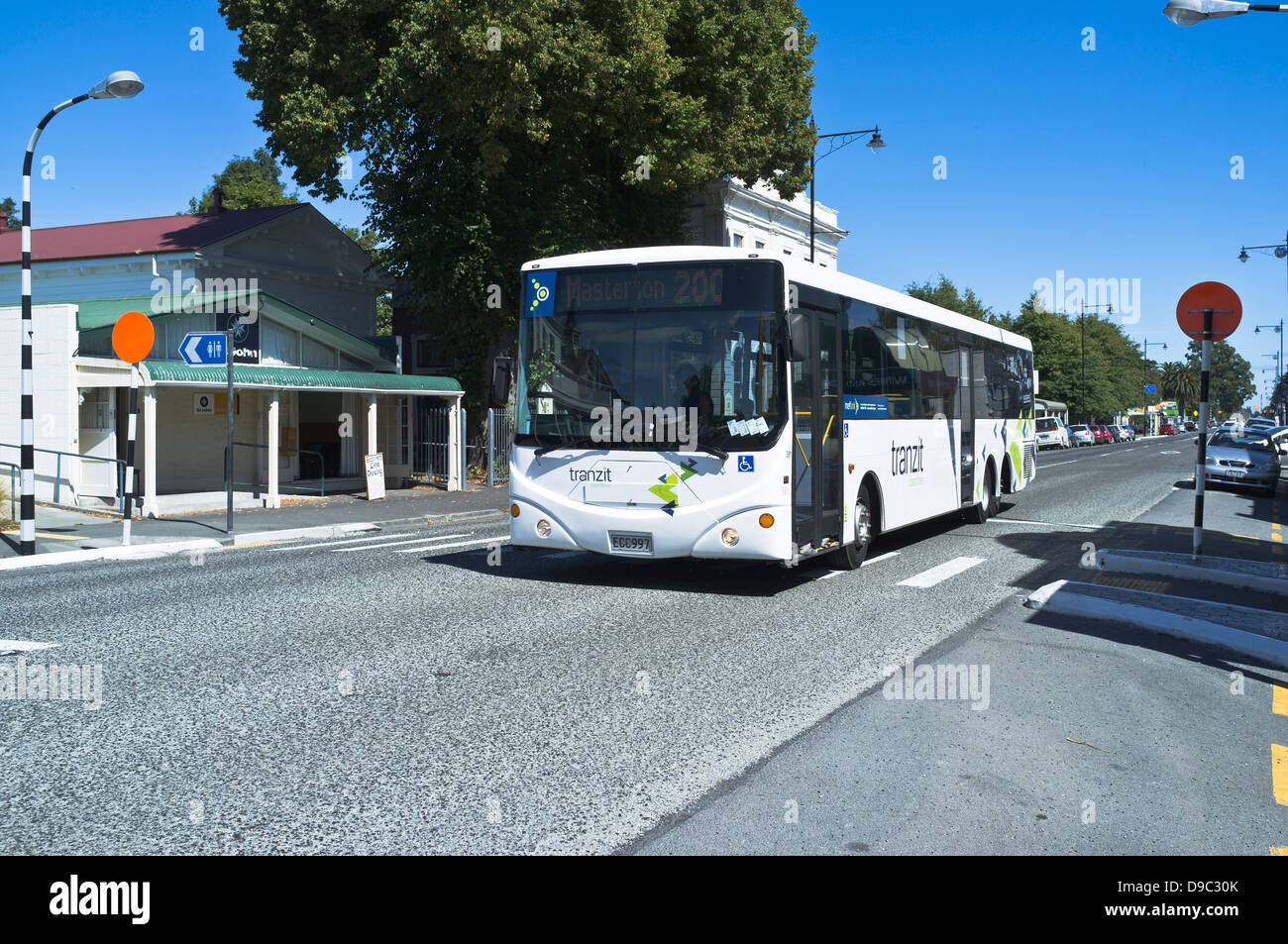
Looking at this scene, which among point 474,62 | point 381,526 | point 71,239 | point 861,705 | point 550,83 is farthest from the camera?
point 71,239

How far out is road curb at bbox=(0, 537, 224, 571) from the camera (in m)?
13.8

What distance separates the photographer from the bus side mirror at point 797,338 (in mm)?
10172

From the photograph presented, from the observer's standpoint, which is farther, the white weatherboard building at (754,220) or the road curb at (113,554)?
the white weatherboard building at (754,220)

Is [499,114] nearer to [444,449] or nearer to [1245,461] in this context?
[444,449]

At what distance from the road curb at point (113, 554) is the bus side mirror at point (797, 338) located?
9519mm

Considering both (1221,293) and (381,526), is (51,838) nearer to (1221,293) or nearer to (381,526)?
(1221,293)

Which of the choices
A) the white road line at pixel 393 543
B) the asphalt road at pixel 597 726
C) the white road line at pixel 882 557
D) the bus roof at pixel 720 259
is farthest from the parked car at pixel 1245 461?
the asphalt road at pixel 597 726

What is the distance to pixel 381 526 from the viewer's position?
1953 centimetres

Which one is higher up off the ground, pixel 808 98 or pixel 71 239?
pixel 808 98

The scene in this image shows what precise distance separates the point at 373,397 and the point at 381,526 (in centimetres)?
767

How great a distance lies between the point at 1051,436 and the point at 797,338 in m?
64.3

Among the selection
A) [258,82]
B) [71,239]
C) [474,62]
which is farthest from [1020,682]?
[71,239]

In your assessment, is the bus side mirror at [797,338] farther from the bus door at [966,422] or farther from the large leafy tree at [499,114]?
the large leafy tree at [499,114]

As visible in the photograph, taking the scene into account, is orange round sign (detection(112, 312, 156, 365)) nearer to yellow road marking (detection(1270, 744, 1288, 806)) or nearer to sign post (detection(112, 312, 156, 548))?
sign post (detection(112, 312, 156, 548))
